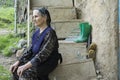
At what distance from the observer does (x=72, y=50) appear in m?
4.55

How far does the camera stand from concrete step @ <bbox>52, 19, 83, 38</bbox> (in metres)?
5.09

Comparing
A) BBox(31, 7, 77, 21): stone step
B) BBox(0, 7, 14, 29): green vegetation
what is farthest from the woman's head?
BBox(0, 7, 14, 29): green vegetation

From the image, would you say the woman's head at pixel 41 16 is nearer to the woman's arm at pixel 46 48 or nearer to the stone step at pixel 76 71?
the woman's arm at pixel 46 48

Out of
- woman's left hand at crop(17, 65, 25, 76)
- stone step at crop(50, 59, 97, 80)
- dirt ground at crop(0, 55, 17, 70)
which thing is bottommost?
dirt ground at crop(0, 55, 17, 70)

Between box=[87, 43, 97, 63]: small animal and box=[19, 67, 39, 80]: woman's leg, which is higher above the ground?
box=[87, 43, 97, 63]: small animal

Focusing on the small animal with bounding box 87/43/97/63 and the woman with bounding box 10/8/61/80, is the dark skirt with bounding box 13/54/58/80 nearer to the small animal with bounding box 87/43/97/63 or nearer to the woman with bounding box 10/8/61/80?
the woman with bounding box 10/8/61/80

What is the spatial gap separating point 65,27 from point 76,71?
1433 mm

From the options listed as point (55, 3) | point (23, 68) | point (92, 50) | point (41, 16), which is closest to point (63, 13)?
point (55, 3)

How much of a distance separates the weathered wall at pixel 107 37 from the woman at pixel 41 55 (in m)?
0.83

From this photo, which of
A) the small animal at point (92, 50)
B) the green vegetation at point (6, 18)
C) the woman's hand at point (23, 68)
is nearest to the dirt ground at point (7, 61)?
the small animal at point (92, 50)

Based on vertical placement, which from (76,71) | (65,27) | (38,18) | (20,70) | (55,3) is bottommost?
(76,71)

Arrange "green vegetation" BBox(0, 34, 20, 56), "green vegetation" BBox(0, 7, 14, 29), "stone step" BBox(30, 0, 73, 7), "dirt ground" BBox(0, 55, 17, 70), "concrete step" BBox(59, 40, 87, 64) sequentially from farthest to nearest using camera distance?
1. "green vegetation" BBox(0, 7, 14, 29)
2. "green vegetation" BBox(0, 34, 20, 56)
3. "dirt ground" BBox(0, 55, 17, 70)
4. "stone step" BBox(30, 0, 73, 7)
5. "concrete step" BBox(59, 40, 87, 64)

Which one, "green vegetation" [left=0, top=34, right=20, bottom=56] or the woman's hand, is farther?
"green vegetation" [left=0, top=34, right=20, bottom=56]

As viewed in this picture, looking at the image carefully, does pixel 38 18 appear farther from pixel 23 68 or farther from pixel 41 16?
pixel 23 68
